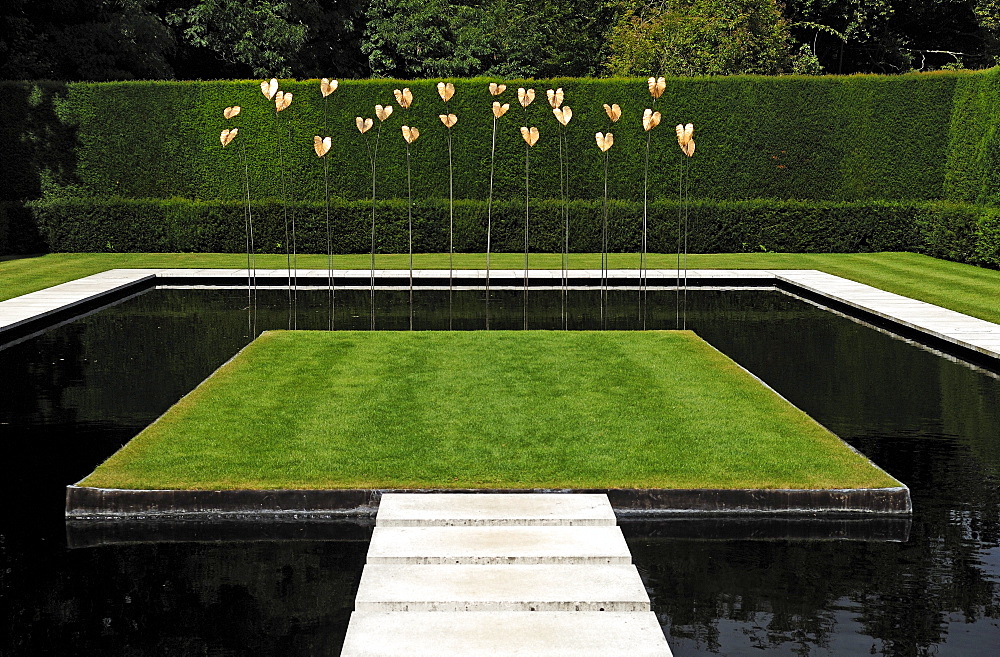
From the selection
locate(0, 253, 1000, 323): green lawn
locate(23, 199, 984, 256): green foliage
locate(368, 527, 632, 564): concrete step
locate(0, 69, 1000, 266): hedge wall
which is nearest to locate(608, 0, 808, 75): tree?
locate(0, 69, 1000, 266): hedge wall

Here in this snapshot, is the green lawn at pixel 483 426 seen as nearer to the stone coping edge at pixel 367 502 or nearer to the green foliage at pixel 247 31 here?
the stone coping edge at pixel 367 502

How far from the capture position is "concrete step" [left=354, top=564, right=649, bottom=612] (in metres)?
4.89

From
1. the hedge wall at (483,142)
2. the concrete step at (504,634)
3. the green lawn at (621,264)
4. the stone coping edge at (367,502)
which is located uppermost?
the hedge wall at (483,142)

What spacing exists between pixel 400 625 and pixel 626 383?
17.3 feet

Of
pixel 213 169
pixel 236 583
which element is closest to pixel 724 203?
pixel 213 169

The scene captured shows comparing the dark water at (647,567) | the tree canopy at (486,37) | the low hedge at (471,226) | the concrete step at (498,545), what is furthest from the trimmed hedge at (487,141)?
the concrete step at (498,545)

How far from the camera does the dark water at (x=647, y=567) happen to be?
16.3 ft

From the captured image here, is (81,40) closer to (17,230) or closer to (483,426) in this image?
(17,230)

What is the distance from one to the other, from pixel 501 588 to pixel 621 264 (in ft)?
51.8

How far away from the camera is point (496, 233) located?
22797 mm

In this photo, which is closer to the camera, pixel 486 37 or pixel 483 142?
pixel 483 142

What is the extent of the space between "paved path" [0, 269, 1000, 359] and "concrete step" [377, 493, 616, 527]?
309 inches

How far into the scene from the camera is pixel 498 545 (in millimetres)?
5621

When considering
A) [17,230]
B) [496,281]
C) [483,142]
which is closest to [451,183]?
[496,281]
